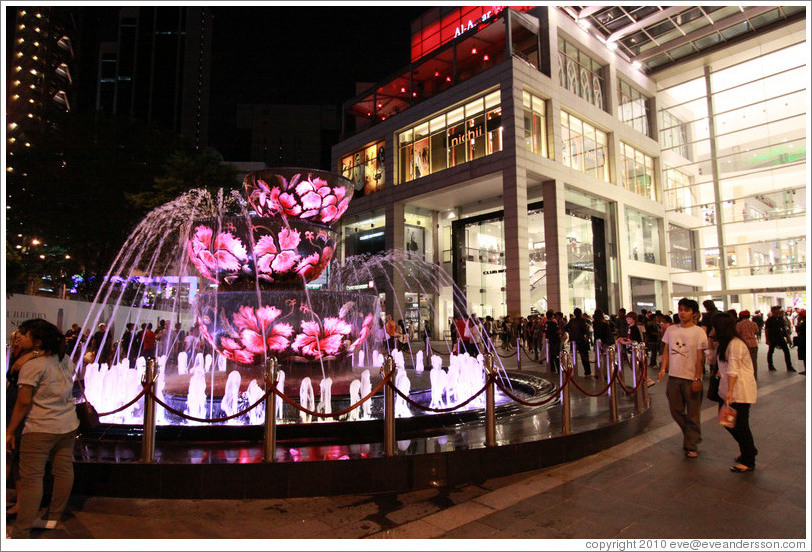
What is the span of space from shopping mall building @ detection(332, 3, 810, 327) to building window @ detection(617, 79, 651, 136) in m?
0.18

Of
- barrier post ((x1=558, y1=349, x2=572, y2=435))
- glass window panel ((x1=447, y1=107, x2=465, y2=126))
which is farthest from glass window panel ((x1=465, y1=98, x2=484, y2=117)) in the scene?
barrier post ((x1=558, y1=349, x2=572, y2=435))

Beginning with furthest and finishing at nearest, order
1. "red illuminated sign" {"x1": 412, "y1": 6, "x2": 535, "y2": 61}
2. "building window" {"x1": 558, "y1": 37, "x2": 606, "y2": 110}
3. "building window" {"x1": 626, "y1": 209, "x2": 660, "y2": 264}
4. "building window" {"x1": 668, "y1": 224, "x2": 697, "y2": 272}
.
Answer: "building window" {"x1": 668, "y1": 224, "x2": 697, "y2": 272} < "red illuminated sign" {"x1": 412, "y1": 6, "x2": 535, "y2": 61} < "building window" {"x1": 626, "y1": 209, "x2": 660, "y2": 264} < "building window" {"x1": 558, "y1": 37, "x2": 606, "y2": 110}

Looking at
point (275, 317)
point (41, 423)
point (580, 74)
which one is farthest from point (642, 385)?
point (580, 74)

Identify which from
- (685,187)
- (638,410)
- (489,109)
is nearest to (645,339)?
(638,410)

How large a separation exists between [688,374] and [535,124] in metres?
22.9

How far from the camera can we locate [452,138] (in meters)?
29.4

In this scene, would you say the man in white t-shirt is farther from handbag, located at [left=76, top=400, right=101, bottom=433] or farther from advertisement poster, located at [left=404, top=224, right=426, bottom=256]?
advertisement poster, located at [left=404, top=224, right=426, bottom=256]

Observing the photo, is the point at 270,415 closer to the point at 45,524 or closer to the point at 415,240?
the point at 45,524

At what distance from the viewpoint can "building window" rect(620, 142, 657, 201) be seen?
32.2 meters

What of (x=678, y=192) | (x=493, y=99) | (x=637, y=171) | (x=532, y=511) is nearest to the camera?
(x=532, y=511)

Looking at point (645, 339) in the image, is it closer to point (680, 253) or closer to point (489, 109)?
point (489, 109)

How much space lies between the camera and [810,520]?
11.2 ft

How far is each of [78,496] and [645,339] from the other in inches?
575

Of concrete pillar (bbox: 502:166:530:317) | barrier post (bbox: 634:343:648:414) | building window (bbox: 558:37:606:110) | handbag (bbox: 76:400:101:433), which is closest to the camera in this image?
handbag (bbox: 76:400:101:433)
